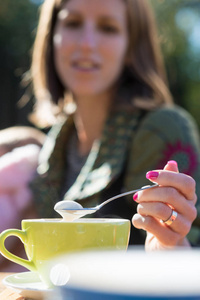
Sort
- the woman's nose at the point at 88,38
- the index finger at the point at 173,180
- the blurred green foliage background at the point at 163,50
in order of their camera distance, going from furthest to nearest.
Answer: the blurred green foliage background at the point at 163,50
the woman's nose at the point at 88,38
the index finger at the point at 173,180

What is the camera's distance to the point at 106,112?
62.0 inches

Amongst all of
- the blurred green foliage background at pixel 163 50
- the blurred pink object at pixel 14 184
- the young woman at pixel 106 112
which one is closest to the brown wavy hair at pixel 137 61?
the young woman at pixel 106 112

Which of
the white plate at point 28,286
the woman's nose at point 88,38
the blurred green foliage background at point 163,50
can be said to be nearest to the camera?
the white plate at point 28,286

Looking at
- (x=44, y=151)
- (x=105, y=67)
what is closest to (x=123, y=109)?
(x=105, y=67)

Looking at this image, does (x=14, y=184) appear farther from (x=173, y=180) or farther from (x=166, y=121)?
(x=173, y=180)

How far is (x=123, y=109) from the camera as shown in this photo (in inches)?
59.1

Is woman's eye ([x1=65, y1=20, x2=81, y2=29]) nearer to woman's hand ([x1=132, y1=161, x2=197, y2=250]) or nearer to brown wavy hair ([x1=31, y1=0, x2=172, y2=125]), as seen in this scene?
A: brown wavy hair ([x1=31, y1=0, x2=172, y2=125])

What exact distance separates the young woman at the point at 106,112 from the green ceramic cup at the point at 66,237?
64 cm

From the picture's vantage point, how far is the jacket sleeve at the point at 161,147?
1.29 m

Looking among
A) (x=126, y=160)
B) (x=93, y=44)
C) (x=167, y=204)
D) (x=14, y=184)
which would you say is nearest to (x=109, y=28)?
(x=93, y=44)

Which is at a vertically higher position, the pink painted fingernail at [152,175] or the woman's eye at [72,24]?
the woman's eye at [72,24]

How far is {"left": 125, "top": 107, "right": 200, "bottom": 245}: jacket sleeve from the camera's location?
4.23 ft

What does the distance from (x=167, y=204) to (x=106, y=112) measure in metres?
0.93

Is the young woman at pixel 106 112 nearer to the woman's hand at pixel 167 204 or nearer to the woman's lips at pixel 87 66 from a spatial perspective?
the woman's lips at pixel 87 66
